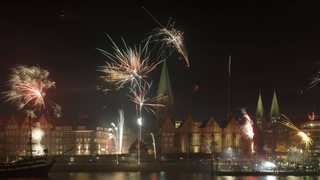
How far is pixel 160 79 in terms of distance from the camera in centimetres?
14800

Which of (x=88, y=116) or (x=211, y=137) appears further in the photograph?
(x=88, y=116)

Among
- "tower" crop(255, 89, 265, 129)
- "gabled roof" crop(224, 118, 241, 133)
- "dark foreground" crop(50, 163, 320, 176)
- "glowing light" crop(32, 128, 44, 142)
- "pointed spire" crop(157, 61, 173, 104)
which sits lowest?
"dark foreground" crop(50, 163, 320, 176)

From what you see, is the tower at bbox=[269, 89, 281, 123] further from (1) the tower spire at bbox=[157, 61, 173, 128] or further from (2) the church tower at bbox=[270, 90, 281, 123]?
(1) the tower spire at bbox=[157, 61, 173, 128]

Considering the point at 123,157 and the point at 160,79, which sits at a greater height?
the point at 160,79

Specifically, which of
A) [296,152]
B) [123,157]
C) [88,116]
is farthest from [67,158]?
[296,152]

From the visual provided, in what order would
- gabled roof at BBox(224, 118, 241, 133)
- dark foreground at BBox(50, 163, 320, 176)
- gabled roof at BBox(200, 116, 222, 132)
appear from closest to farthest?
dark foreground at BBox(50, 163, 320, 176), gabled roof at BBox(200, 116, 222, 132), gabled roof at BBox(224, 118, 241, 133)

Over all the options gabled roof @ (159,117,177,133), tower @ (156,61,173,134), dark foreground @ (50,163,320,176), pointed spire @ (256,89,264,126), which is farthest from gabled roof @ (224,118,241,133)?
dark foreground @ (50,163,320,176)

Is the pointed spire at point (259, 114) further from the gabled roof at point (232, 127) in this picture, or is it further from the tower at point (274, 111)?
the gabled roof at point (232, 127)

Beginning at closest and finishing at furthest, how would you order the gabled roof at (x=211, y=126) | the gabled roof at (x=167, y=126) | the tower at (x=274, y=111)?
the gabled roof at (x=167, y=126)
the gabled roof at (x=211, y=126)
the tower at (x=274, y=111)

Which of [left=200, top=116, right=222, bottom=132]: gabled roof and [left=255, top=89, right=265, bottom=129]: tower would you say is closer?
[left=200, top=116, right=222, bottom=132]: gabled roof

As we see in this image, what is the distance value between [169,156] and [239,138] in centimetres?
2309

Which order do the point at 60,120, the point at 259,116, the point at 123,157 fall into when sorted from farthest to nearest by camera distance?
the point at 259,116, the point at 60,120, the point at 123,157

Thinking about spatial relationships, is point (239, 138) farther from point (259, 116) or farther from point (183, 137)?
point (259, 116)

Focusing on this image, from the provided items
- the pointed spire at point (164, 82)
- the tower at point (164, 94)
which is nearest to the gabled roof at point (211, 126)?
the tower at point (164, 94)
